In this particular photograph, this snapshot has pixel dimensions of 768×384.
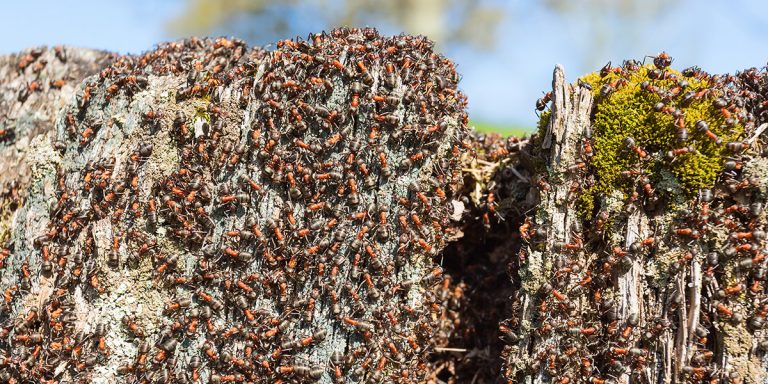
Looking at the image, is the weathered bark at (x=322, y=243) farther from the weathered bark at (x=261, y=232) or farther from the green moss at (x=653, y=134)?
the green moss at (x=653, y=134)

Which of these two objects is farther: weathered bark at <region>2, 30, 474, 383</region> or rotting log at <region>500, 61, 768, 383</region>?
weathered bark at <region>2, 30, 474, 383</region>

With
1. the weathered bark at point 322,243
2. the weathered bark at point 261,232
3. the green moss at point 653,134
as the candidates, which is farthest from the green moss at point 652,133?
the weathered bark at point 261,232

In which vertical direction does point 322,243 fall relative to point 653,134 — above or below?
below

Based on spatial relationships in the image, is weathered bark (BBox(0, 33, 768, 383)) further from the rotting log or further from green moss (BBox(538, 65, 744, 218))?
green moss (BBox(538, 65, 744, 218))

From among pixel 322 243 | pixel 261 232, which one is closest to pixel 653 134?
pixel 322 243

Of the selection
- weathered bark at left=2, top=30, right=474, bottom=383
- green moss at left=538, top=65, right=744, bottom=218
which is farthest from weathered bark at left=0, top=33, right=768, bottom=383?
green moss at left=538, top=65, right=744, bottom=218

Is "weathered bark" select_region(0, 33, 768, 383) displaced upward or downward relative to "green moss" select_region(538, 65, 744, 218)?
downward

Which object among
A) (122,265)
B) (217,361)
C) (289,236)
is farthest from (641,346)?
(122,265)

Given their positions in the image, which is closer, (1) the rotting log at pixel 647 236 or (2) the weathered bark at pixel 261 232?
(1) the rotting log at pixel 647 236

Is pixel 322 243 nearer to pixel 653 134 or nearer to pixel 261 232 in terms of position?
pixel 261 232

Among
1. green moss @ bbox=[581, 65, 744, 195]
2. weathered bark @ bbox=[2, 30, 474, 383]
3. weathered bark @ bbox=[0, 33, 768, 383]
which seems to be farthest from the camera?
weathered bark @ bbox=[2, 30, 474, 383]

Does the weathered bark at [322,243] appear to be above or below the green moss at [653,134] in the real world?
below

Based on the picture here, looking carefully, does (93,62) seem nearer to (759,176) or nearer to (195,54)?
(195,54)
